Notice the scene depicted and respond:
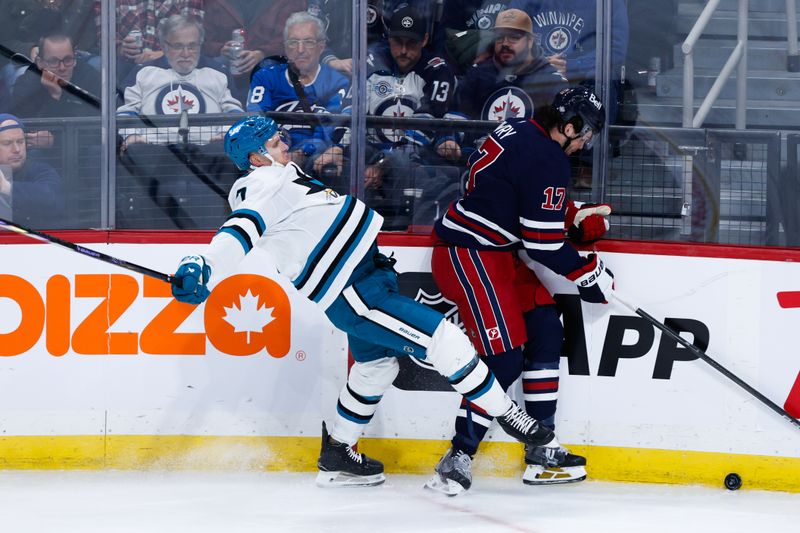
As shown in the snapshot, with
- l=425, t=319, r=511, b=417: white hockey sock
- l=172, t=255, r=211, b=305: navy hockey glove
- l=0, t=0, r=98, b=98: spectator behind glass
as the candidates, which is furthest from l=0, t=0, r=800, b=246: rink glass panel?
l=172, t=255, r=211, b=305: navy hockey glove

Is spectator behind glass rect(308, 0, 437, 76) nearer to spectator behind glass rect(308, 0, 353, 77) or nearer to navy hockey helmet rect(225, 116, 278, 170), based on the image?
spectator behind glass rect(308, 0, 353, 77)

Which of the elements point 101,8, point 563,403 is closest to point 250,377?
point 563,403

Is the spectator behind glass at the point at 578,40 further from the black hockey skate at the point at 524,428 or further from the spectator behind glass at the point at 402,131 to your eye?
the black hockey skate at the point at 524,428

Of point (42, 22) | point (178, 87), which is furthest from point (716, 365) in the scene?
point (42, 22)

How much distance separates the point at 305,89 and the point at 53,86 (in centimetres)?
83

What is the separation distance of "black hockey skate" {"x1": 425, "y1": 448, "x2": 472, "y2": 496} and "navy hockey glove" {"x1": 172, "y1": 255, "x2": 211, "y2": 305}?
0.98m

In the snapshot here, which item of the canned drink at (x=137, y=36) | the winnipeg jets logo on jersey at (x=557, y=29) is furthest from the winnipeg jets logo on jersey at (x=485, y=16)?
the canned drink at (x=137, y=36)

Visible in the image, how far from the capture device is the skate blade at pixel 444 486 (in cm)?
336

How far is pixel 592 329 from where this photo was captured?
3.54 meters

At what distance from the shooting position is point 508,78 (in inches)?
148

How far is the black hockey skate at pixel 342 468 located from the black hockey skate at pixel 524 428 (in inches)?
18.5

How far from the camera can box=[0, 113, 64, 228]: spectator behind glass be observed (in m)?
3.69

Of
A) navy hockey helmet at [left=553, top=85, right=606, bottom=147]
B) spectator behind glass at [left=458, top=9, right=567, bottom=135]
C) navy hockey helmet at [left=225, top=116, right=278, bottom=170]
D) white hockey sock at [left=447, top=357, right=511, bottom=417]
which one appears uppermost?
spectator behind glass at [left=458, top=9, right=567, bottom=135]

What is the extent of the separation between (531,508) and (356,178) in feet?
4.01
